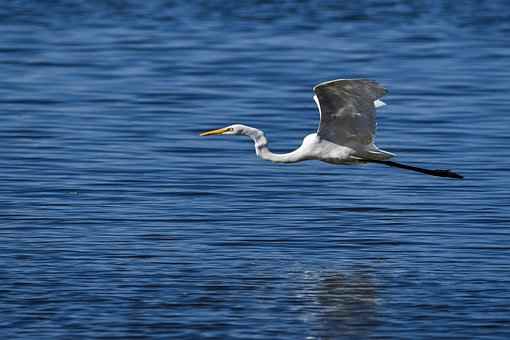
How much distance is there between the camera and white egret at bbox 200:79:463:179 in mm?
14375

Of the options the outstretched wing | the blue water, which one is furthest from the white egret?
the blue water

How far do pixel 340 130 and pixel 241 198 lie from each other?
310 cm

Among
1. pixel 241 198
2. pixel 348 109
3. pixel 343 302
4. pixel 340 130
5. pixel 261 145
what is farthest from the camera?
pixel 241 198

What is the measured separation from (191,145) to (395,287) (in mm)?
7968

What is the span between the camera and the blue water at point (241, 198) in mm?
13570

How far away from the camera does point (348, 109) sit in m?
14.9

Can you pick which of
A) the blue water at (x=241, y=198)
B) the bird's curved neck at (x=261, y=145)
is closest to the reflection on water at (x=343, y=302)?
the blue water at (x=241, y=198)

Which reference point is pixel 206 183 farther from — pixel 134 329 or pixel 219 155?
pixel 134 329

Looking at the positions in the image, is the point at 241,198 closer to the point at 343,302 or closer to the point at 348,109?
the point at 348,109

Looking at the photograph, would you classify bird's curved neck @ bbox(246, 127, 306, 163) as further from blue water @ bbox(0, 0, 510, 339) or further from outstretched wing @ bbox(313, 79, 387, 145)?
blue water @ bbox(0, 0, 510, 339)

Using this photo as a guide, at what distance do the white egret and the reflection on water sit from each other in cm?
138

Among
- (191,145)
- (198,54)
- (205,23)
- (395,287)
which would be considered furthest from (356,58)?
(395,287)

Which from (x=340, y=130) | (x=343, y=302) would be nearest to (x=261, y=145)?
(x=340, y=130)

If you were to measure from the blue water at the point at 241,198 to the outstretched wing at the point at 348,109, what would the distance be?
47.1 inches
